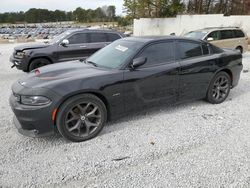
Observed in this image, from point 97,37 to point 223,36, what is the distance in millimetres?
6027

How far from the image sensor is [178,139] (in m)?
3.70

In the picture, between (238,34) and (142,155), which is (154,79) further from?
(238,34)

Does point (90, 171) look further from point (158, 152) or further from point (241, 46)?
point (241, 46)

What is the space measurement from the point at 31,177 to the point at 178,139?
211 cm

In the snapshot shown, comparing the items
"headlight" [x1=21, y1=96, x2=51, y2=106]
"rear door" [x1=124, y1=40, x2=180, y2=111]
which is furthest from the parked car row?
"headlight" [x1=21, y1=96, x2=51, y2=106]

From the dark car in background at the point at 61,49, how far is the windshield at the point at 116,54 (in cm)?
373

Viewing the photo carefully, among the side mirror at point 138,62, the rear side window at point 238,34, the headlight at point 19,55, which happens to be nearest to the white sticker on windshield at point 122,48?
the side mirror at point 138,62

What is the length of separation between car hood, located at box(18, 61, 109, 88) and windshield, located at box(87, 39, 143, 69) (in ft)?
0.75

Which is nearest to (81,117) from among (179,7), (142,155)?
(142,155)

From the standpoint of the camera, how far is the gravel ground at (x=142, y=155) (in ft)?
9.23

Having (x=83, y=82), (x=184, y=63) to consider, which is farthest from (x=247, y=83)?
(x=83, y=82)

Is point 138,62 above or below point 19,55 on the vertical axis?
above

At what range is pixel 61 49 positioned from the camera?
26.8ft

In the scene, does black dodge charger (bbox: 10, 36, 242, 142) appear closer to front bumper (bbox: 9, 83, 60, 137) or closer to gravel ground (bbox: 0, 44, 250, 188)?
front bumper (bbox: 9, 83, 60, 137)
